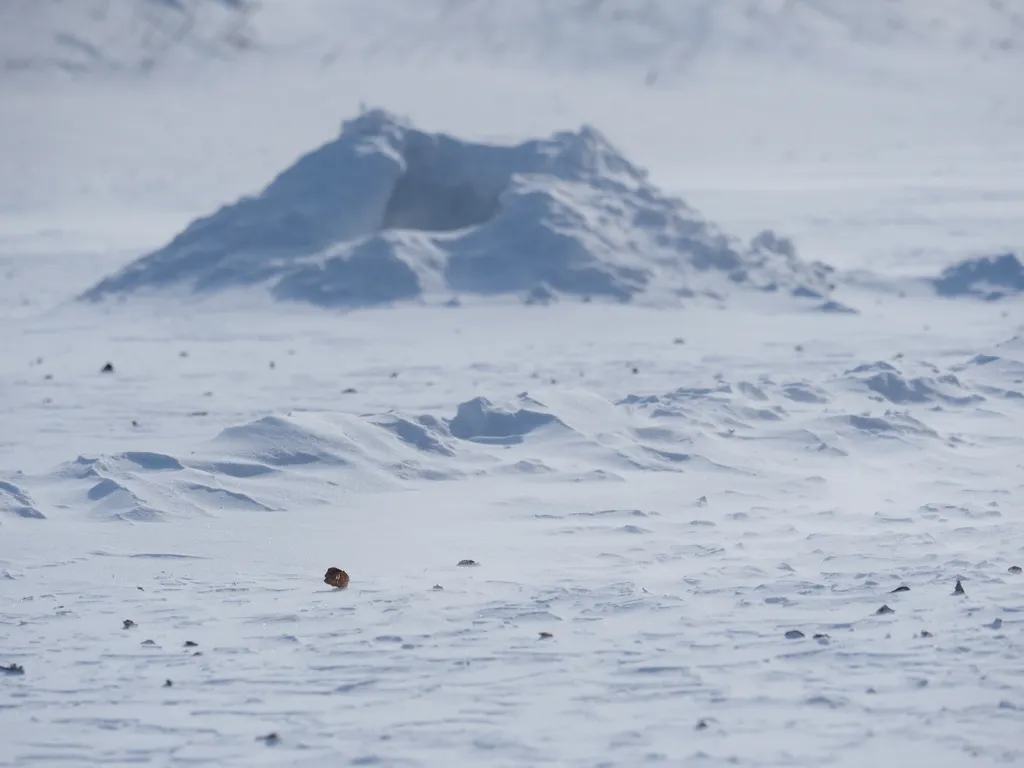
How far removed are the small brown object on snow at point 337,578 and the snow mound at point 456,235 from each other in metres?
11.6

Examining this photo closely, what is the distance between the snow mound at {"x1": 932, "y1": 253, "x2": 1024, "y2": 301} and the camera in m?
17.3

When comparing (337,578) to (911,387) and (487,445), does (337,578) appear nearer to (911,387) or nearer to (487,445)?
(487,445)

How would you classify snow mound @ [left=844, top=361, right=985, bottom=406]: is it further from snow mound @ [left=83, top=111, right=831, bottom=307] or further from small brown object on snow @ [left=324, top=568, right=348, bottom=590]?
snow mound @ [left=83, top=111, right=831, bottom=307]

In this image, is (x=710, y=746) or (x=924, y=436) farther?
(x=924, y=436)

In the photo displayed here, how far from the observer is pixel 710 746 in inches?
129

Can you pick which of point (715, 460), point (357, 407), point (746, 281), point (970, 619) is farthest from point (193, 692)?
point (746, 281)

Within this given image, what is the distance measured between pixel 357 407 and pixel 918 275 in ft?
37.1

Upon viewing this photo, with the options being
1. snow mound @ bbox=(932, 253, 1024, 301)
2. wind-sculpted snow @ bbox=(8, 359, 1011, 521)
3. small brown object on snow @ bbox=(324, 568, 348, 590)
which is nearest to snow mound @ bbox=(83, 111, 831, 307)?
snow mound @ bbox=(932, 253, 1024, 301)

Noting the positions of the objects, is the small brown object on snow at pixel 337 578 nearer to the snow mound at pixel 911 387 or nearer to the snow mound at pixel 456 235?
the snow mound at pixel 911 387

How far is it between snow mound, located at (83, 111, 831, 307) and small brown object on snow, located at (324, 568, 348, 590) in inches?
457

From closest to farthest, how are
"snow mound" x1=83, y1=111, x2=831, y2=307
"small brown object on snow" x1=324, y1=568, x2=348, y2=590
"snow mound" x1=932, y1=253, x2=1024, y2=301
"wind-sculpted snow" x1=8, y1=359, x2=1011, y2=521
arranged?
"small brown object on snow" x1=324, y1=568, x2=348, y2=590, "wind-sculpted snow" x1=8, y1=359, x2=1011, y2=521, "snow mound" x1=83, y1=111, x2=831, y2=307, "snow mound" x1=932, y1=253, x2=1024, y2=301

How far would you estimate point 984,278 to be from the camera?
1764 cm

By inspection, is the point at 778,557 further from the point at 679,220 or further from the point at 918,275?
the point at 918,275

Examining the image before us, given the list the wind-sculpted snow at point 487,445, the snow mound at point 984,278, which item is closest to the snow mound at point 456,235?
the snow mound at point 984,278
